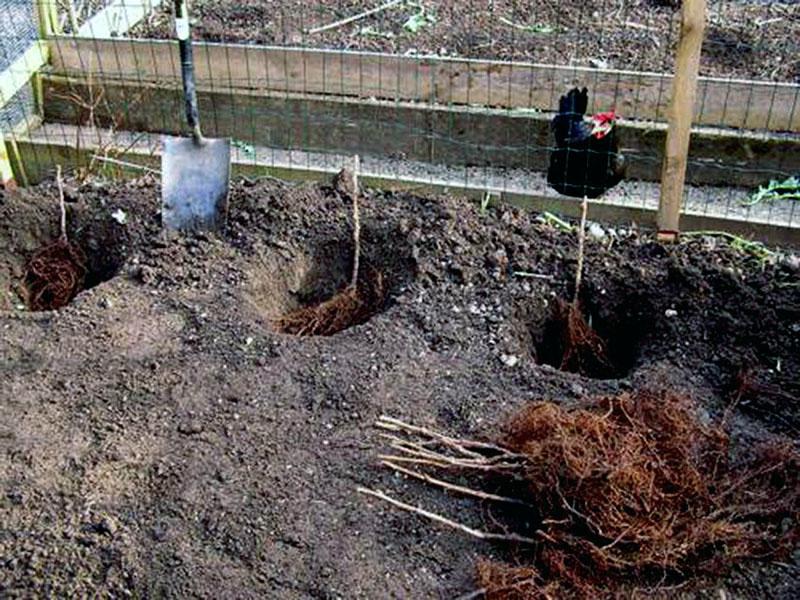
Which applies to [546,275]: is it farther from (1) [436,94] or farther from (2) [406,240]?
(1) [436,94]

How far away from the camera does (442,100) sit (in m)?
5.85

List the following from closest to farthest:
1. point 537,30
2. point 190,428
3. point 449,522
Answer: point 449,522 < point 190,428 < point 537,30

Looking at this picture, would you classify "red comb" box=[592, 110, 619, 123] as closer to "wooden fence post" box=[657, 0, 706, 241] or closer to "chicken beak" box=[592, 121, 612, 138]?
"chicken beak" box=[592, 121, 612, 138]

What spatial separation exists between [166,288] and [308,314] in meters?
0.72

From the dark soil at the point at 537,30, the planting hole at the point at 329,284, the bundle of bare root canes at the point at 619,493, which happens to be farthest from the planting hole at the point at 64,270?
the dark soil at the point at 537,30

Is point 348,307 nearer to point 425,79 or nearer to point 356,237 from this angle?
point 356,237

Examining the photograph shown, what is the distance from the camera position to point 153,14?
7.47 meters

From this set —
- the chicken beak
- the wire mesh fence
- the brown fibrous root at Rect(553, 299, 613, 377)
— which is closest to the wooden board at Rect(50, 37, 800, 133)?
the wire mesh fence

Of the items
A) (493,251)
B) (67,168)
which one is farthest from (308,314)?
(67,168)

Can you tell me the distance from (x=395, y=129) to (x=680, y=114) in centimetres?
186

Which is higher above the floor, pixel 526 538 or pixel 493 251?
pixel 493 251

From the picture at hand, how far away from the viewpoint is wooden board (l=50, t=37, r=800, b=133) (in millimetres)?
5555

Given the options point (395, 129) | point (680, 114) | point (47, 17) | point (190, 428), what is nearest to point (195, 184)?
point (395, 129)

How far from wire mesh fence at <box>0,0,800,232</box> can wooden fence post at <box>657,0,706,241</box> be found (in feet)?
1.11
